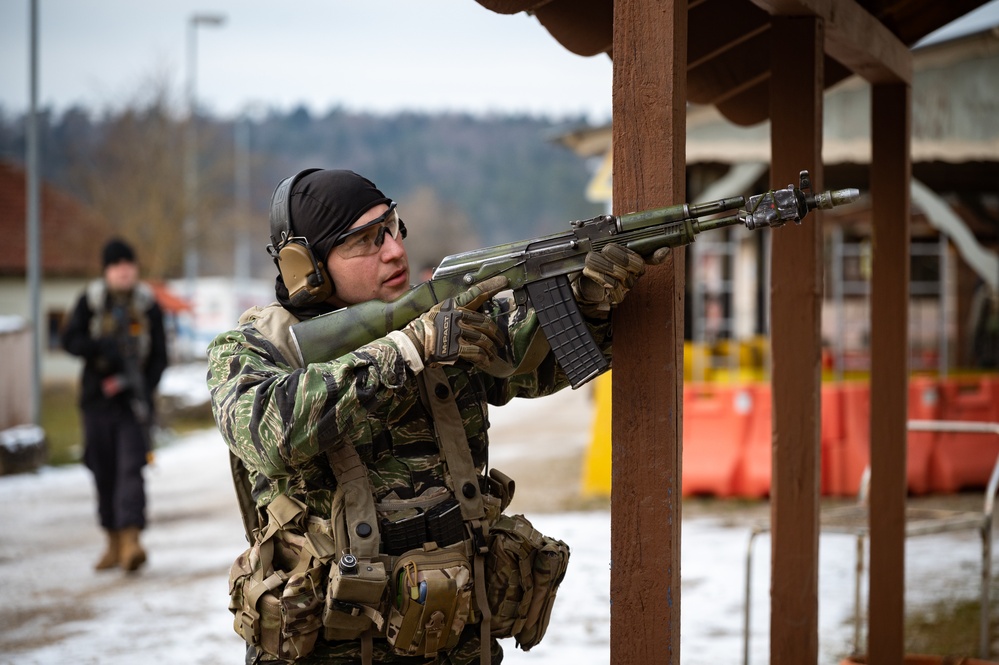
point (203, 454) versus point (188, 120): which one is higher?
point (188, 120)

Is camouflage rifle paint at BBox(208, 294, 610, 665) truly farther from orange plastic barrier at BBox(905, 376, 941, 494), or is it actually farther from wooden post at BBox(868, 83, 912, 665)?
orange plastic barrier at BBox(905, 376, 941, 494)

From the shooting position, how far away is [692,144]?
9.38 m

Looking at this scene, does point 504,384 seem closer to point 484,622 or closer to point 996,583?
point 484,622

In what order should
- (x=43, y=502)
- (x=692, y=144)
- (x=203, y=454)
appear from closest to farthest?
(x=692, y=144) → (x=43, y=502) → (x=203, y=454)

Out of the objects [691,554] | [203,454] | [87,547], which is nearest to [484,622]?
[691,554]

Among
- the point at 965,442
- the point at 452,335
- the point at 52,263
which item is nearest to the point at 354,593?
the point at 452,335

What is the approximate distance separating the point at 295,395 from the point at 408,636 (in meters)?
0.65

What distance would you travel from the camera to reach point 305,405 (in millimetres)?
2367

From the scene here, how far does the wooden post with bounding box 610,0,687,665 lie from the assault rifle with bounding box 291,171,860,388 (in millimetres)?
72

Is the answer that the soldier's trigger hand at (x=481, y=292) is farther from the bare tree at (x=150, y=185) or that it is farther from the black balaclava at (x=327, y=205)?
the bare tree at (x=150, y=185)

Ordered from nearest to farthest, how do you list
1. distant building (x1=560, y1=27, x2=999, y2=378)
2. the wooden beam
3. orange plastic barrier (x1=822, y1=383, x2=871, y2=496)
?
the wooden beam < distant building (x1=560, y1=27, x2=999, y2=378) < orange plastic barrier (x1=822, y1=383, x2=871, y2=496)

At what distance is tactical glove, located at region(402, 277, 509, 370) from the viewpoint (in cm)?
246

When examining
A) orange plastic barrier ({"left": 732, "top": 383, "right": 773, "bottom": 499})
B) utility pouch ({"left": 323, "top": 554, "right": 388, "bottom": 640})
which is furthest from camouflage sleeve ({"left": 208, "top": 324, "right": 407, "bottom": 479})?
orange plastic barrier ({"left": 732, "top": 383, "right": 773, "bottom": 499})

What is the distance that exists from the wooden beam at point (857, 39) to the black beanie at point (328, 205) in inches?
52.7
